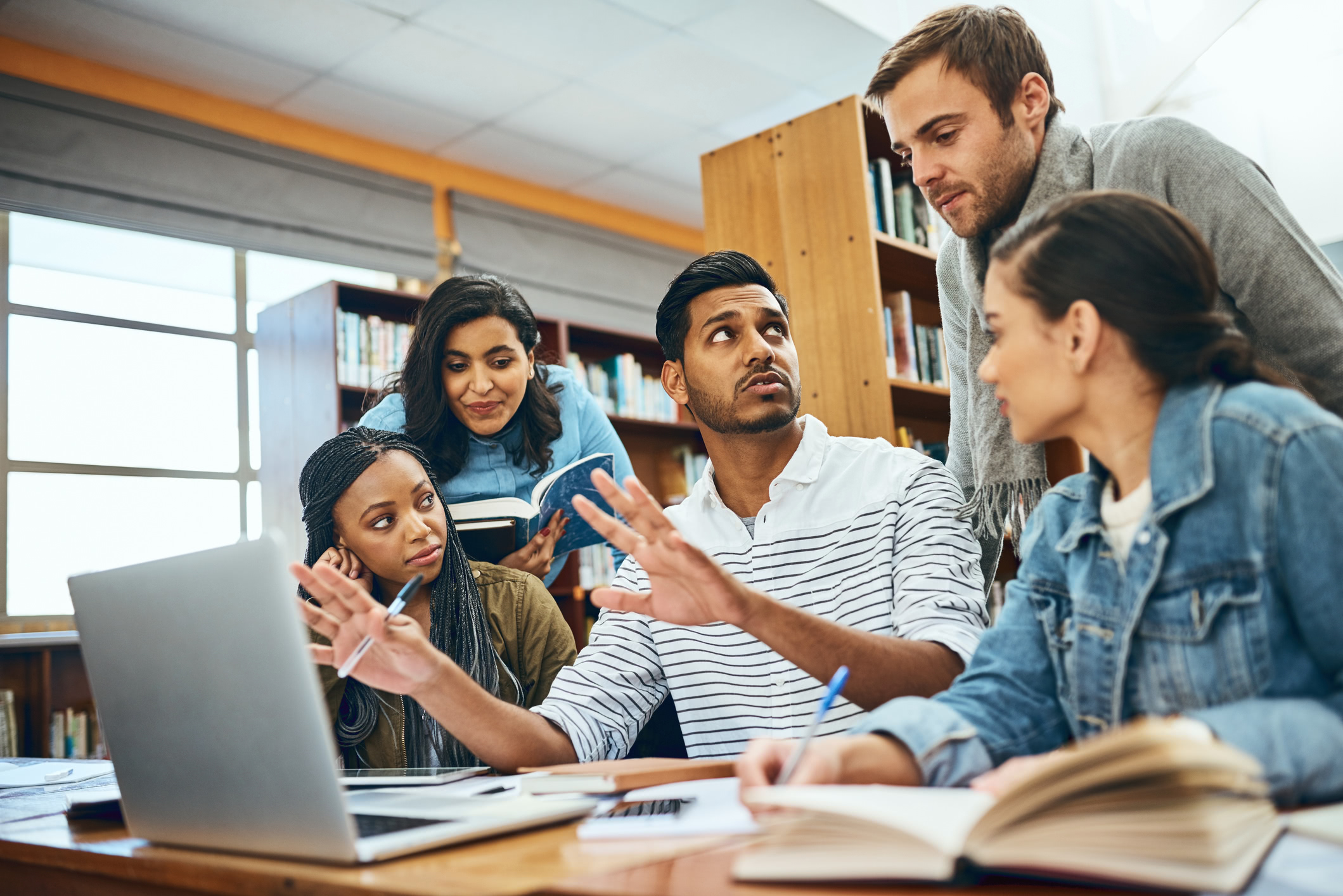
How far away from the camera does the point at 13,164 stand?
3783 millimetres

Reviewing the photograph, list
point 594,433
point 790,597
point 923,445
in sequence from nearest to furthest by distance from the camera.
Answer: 1. point 790,597
2. point 594,433
3. point 923,445

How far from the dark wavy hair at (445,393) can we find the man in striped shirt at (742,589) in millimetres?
493

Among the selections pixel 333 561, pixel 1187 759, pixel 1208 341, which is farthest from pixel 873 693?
pixel 333 561

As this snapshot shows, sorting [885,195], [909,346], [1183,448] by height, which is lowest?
[1183,448]

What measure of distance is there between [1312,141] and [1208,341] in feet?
13.7

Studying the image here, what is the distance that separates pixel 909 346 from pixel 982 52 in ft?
5.30

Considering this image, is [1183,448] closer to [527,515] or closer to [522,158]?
[527,515]

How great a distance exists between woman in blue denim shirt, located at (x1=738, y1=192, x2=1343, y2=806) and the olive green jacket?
840 mm

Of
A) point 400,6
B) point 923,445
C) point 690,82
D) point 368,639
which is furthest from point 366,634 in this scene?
point 690,82

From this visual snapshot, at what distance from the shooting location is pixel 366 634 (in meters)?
1.10

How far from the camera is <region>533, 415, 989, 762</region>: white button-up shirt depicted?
1357mm

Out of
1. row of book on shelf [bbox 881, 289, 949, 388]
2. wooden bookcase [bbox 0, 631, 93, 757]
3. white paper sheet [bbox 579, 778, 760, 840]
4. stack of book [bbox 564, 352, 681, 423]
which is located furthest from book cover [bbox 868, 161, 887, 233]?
wooden bookcase [bbox 0, 631, 93, 757]

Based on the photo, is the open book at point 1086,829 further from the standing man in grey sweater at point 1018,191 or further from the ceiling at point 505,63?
the ceiling at point 505,63

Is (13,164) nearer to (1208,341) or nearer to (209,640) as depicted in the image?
(209,640)
